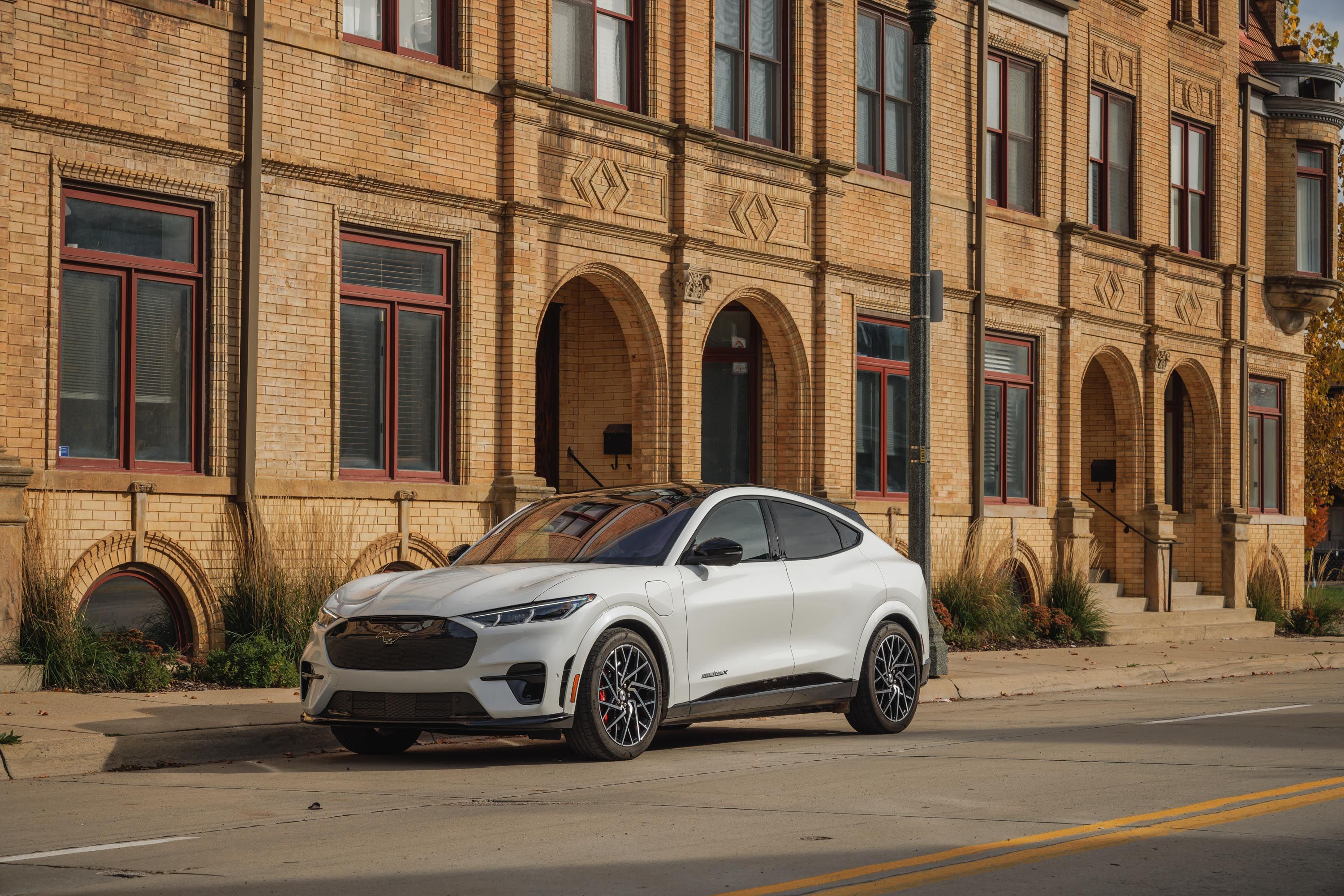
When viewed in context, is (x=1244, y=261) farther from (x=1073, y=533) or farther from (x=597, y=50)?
(x=597, y=50)

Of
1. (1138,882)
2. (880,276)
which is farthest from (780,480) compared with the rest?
(1138,882)

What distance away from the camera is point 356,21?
54.7 feet

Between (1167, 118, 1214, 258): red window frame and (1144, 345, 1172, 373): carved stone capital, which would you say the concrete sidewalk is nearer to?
(1144, 345, 1172, 373): carved stone capital

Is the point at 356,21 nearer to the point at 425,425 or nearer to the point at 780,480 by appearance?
the point at 425,425

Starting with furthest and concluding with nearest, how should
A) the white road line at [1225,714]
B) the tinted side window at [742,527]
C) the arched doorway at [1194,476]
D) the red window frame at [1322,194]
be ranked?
the red window frame at [1322,194] < the arched doorway at [1194,476] < the white road line at [1225,714] < the tinted side window at [742,527]

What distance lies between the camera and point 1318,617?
29.4m

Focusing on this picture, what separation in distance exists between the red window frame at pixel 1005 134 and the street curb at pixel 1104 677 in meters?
7.36

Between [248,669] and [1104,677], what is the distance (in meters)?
9.24

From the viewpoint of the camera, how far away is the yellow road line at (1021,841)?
21.4 feet

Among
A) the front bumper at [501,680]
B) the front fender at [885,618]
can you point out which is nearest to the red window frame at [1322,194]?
the front fender at [885,618]

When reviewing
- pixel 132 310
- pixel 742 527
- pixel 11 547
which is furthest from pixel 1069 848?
pixel 132 310

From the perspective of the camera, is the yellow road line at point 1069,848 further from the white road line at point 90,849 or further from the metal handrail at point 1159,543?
the metal handrail at point 1159,543

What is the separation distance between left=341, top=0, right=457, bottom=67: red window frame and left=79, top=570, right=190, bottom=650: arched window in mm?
5395

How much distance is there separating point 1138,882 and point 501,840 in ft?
8.74
